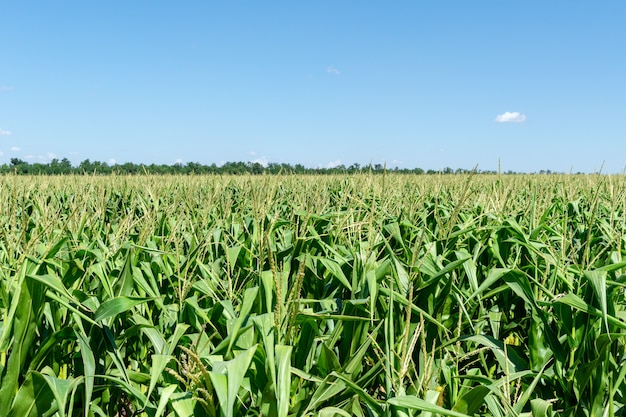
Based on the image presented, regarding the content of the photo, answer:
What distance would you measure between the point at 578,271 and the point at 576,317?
322mm

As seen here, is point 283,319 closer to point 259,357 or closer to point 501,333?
point 259,357

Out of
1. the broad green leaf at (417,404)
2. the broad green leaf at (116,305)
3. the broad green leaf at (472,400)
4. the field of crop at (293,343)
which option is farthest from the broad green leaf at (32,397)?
the broad green leaf at (472,400)

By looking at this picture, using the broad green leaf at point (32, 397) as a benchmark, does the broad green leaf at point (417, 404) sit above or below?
above

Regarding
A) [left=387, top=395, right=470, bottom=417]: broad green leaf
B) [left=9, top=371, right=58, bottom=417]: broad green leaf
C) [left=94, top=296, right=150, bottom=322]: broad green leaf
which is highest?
[left=94, top=296, right=150, bottom=322]: broad green leaf

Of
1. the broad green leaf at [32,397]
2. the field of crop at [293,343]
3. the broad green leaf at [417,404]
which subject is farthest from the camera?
the broad green leaf at [32,397]

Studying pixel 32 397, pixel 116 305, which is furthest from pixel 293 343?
pixel 32 397

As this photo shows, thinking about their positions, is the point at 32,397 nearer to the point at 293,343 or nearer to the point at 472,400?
the point at 293,343

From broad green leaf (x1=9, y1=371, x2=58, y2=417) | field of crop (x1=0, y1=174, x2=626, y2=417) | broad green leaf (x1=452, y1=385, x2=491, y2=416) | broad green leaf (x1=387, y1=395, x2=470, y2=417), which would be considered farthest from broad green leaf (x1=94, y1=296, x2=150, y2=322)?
broad green leaf (x1=452, y1=385, x2=491, y2=416)

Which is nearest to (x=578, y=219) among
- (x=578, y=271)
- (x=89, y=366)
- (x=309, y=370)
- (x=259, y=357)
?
(x=578, y=271)

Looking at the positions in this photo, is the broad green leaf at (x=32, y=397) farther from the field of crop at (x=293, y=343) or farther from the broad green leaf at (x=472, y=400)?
the broad green leaf at (x=472, y=400)

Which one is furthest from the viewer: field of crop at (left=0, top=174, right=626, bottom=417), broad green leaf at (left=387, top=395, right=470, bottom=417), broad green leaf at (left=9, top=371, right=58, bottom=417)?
broad green leaf at (left=9, top=371, right=58, bottom=417)

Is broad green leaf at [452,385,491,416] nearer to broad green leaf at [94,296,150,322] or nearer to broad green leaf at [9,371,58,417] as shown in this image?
broad green leaf at [94,296,150,322]

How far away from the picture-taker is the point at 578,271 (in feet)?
7.14

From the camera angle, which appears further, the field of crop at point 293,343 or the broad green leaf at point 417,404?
the field of crop at point 293,343
